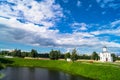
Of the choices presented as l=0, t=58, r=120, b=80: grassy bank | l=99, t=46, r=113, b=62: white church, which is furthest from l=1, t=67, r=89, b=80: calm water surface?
l=99, t=46, r=113, b=62: white church

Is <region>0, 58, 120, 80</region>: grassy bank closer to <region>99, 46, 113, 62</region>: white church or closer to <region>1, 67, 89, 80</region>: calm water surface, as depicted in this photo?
<region>1, 67, 89, 80</region>: calm water surface

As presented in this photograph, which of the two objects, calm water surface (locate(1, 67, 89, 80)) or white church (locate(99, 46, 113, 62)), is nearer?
calm water surface (locate(1, 67, 89, 80))

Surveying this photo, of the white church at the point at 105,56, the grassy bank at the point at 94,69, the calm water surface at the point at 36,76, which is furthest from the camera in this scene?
the white church at the point at 105,56

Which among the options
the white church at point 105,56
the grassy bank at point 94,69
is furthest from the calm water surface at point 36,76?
the white church at point 105,56

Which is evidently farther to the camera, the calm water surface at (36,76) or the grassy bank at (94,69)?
the calm water surface at (36,76)

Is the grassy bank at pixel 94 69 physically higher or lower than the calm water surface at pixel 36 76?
higher

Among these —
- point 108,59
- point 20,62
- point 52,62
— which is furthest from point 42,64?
point 108,59

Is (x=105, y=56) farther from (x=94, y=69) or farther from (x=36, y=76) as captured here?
(x=36, y=76)

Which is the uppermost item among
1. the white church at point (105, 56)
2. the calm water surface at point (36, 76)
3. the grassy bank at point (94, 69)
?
the white church at point (105, 56)

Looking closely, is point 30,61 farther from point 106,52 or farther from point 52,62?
point 106,52

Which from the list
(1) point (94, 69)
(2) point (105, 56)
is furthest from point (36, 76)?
(2) point (105, 56)

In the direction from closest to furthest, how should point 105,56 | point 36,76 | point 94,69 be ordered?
point 36,76 < point 94,69 < point 105,56

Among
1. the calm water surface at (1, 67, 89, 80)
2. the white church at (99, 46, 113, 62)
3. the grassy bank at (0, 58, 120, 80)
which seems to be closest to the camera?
the grassy bank at (0, 58, 120, 80)

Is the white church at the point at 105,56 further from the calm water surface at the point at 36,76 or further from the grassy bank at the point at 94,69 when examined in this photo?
the calm water surface at the point at 36,76
